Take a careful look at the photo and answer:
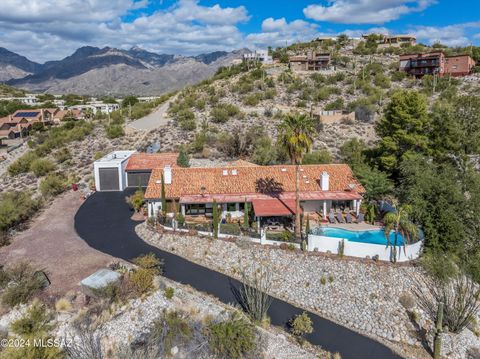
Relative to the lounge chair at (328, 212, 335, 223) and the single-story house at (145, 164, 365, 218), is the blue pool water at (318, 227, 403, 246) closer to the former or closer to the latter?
the lounge chair at (328, 212, 335, 223)

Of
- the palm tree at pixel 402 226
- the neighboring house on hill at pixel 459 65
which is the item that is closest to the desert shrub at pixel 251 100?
the neighboring house on hill at pixel 459 65

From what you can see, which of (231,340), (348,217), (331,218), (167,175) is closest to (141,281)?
(231,340)

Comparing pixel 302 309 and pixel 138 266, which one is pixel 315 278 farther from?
pixel 138 266

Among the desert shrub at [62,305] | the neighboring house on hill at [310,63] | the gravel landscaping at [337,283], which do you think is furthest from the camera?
the neighboring house on hill at [310,63]

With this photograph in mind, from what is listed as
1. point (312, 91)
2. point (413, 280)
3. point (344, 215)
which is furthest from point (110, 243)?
point (312, 91)

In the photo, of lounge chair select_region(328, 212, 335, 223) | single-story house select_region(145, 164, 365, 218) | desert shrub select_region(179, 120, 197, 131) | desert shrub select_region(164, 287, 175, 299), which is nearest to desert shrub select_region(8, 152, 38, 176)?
desert shrub select_region(179, 120, 197, 131)

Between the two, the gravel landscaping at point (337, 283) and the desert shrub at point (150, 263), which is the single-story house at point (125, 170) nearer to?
the gravel landscaping at point (337, 283)
